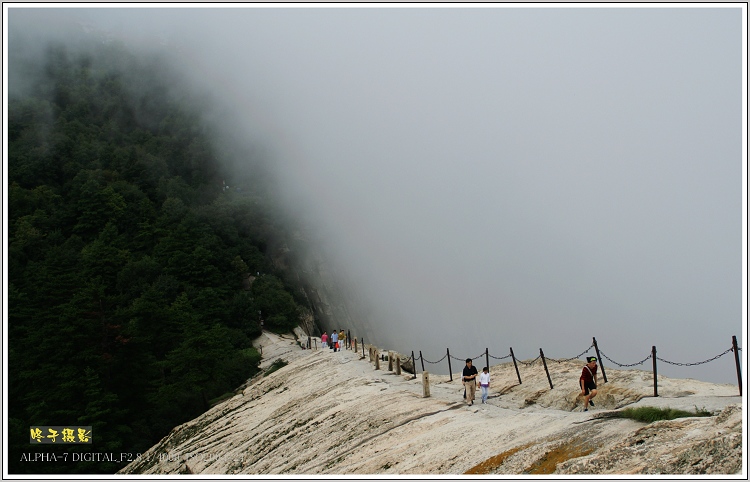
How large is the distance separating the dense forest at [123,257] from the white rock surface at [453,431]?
8468mm

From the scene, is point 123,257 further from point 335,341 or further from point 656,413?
point 656,413

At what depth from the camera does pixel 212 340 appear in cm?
3541

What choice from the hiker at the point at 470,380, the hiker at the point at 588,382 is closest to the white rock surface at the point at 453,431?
the hiker at the point at 470,380

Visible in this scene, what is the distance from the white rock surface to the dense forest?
8468 millimetres

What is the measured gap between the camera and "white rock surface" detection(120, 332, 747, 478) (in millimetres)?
8109

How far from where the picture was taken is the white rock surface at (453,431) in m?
8.11

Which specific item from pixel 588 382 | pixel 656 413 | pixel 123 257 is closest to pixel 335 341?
pixel 588 382

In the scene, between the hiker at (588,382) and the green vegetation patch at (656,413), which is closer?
the green vegetation patch at (656,413)

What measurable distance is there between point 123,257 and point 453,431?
54.9m

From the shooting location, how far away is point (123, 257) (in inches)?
2282

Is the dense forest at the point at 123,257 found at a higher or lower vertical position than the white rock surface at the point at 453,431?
higher

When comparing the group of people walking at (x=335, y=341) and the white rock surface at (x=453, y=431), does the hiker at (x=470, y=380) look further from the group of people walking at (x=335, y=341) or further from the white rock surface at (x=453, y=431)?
the group of people walking at (x=335, y=341)

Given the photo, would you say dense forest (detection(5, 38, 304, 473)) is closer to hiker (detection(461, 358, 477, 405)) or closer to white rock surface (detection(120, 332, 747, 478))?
white rock surface (detection(120, 332, 747, 478))

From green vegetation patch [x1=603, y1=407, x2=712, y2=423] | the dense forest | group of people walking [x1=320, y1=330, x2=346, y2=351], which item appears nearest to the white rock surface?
green vegetation patch [x1=603, y1=407, x2=712, y2=423]
